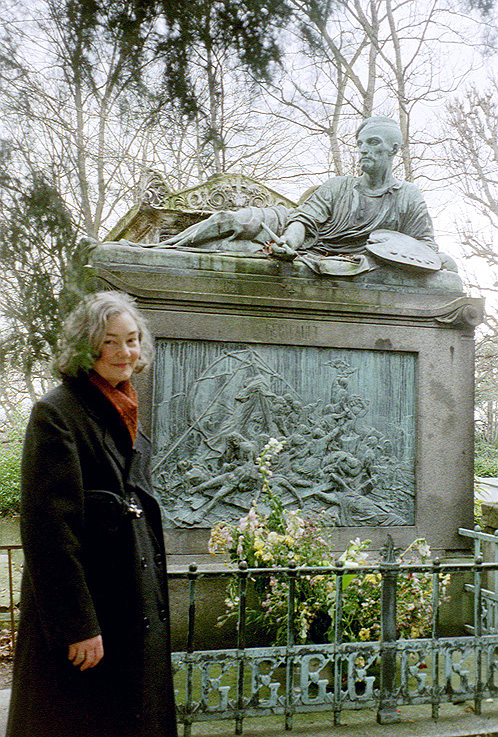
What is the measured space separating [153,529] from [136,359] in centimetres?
60

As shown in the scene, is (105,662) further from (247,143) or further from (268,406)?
(268,406)

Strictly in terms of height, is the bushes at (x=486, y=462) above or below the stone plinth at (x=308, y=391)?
below

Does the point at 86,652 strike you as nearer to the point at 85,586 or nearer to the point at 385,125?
the point at 85,586

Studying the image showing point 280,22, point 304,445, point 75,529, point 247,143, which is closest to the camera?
point 280,22

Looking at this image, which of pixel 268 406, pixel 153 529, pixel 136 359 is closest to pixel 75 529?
pixel 153 529

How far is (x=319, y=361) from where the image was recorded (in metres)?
5.20

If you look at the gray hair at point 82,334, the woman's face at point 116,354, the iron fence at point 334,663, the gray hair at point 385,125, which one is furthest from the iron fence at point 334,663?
the gray hair at point 385,125

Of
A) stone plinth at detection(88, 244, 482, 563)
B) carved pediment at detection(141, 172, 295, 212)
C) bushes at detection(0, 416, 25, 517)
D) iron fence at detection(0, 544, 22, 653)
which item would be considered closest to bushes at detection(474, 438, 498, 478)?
stone plinth at detection(88, 244, 482, 563)

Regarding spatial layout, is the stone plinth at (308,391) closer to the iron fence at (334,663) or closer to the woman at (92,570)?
the iron fence at (334,663)

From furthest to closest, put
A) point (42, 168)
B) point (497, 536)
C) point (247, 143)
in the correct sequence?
point (497, 536)
point (247, 143)
point (42, 168)

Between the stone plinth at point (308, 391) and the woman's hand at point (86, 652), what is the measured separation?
278 cm

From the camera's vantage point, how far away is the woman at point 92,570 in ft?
6.36

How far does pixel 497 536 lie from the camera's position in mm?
4730

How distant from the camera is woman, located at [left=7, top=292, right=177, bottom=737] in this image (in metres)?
1.94
